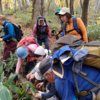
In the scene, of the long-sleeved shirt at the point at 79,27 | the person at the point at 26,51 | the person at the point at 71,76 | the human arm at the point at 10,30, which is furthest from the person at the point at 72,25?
the person at the point at 71,76

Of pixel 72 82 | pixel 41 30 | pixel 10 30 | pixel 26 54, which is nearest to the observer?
pixel 72 82

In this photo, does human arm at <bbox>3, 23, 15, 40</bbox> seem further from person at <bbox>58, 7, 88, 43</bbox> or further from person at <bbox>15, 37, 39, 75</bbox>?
person at <bbox>58, 7, 88, 43</bbox>

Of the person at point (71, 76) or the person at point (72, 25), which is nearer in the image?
the person at point (71, 76)

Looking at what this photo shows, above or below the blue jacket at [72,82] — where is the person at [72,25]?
above

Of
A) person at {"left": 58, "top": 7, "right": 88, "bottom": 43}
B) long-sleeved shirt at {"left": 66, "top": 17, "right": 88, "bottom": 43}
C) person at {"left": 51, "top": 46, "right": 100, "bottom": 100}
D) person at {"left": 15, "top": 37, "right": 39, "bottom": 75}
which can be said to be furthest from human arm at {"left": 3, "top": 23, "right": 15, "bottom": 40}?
person at {"left": 51, "top": 46, "right": 100, "bottom": 100}

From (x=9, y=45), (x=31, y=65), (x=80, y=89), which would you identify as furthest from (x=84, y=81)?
(x=9, y=45)

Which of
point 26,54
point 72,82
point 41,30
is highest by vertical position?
point 41,30

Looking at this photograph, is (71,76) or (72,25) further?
(72,25)

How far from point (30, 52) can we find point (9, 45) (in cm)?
106

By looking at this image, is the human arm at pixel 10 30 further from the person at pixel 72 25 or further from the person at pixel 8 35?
the person at pixel 72 25

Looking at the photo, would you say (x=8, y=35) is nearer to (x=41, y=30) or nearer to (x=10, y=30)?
(x=10, y=30)

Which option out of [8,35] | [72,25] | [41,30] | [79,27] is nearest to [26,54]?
[8,35]

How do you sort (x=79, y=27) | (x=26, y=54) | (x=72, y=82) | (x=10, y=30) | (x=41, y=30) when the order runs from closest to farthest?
(x=72, y=82), (x=26, y=54), (x=79, y=27), (x=10, y=30), (x=41, y=30)

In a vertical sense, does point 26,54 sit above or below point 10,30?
below
